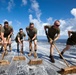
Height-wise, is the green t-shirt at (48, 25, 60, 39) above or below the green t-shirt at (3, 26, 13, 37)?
below

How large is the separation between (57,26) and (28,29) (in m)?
3.05

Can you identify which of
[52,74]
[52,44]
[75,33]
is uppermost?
[75,33]

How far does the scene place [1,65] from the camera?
22.2 ft

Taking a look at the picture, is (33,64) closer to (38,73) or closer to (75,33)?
(38,73)

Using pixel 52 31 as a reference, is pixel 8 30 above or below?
above

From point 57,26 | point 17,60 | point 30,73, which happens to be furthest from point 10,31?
point 30,73

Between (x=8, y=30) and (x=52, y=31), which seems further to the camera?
(x=8, y=30)

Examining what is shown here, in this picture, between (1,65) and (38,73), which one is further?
(1,65)

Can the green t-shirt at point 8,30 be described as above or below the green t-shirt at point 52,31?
above

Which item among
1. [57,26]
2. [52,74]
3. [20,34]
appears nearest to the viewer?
[52,74]

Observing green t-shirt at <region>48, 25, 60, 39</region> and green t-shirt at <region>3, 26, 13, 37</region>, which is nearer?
green t-shirt at <region>48, 25, 60, 39</region>

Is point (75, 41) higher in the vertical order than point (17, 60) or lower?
higher

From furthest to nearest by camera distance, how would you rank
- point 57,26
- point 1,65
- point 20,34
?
1. point 20,34
2. point 57,26
3. point 1,65

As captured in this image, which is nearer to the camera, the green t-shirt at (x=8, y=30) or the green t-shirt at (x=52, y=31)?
the green t-shirt at (x=52, y=31)
